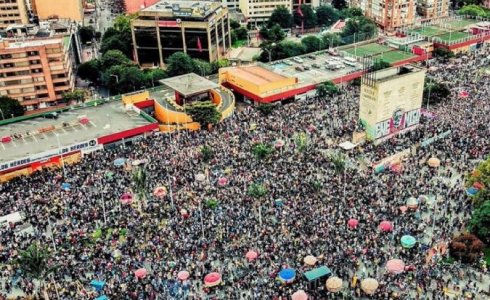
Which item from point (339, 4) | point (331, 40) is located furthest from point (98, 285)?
point (339, 4)

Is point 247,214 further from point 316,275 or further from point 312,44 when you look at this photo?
point 312,44

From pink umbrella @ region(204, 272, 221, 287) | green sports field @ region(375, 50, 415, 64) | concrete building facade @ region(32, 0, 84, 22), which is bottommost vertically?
pink umbrella @ region(204, 272, 221, 287)

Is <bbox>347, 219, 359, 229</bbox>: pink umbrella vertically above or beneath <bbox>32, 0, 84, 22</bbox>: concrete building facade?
beneath

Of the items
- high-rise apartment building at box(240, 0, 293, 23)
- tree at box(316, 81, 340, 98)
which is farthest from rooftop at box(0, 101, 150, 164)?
high-rise apartment building at box(240, 0, 293, 23)

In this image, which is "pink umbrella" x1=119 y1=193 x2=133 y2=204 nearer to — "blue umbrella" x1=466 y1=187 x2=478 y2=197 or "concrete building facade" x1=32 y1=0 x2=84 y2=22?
"blue umbrella" x1=466 y1=187 x2=478 y2=197

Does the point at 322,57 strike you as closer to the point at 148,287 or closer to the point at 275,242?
the point at 275,242

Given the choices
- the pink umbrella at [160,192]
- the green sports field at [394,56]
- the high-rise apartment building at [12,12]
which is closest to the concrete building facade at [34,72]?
the high-rise apartment building at [12,12]

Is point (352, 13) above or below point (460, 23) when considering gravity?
above
